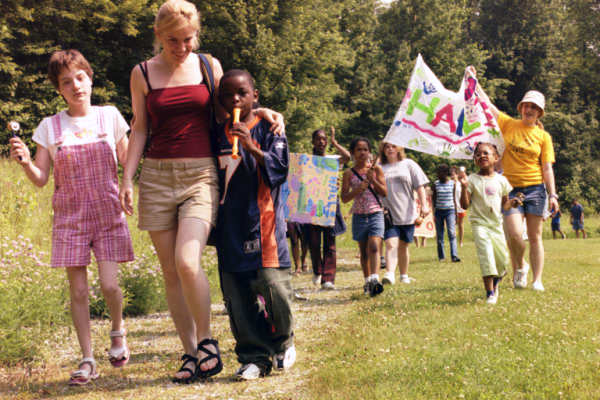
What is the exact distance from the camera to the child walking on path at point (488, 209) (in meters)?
7.56

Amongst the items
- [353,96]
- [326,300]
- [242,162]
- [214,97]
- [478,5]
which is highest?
[478,5]

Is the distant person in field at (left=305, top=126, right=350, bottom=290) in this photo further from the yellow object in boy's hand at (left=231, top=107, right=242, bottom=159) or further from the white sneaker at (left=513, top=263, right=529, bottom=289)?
the yellow object in boy's hand at (left=231, top=107, right=242, bottom=159)

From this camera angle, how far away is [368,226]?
8.88 m

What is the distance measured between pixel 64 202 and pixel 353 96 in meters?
42.5

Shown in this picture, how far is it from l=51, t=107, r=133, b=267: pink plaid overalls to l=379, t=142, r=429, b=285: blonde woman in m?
5.17

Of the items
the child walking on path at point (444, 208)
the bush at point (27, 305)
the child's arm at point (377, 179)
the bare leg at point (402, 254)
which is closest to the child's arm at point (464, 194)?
the child's arm at point (377, 179)

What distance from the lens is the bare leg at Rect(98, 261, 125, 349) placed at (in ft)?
16.7

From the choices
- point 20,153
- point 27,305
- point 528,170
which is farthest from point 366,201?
point 20,153

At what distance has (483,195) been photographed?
7.90 m

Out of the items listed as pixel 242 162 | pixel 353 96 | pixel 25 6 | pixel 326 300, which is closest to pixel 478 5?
pixel 353 96

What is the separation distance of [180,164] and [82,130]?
1.10 meters

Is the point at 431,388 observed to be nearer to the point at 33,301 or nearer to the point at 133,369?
the point at 133,369

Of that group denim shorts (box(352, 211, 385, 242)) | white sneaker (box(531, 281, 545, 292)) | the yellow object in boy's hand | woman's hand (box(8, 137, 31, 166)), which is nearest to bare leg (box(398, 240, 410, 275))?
denim shorts (box(352, 211, 385, 242))

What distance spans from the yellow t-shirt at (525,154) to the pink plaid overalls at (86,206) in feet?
17.6
